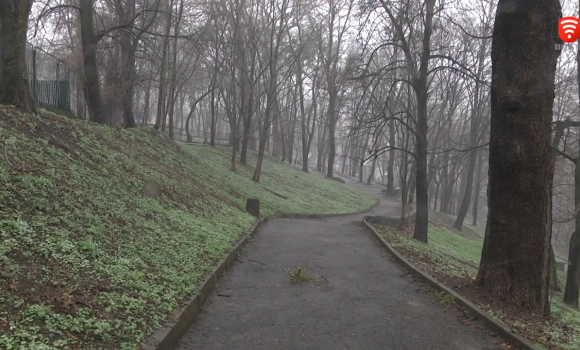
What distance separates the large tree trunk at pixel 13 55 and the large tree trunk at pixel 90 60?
17.6 feet

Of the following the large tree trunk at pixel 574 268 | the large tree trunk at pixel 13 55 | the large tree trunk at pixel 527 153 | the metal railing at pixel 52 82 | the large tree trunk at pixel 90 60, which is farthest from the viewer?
the large tree trunk at pixel 90 60

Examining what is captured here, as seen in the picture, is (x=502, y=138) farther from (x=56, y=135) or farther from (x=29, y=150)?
(x=56, y=135)

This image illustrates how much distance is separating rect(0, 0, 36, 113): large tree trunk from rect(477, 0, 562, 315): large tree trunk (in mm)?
9079

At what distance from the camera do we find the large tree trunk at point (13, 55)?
862cm

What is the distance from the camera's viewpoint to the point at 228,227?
10.6 meters

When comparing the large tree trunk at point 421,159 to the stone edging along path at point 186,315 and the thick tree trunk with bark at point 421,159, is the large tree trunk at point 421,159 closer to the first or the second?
the thick tree trunk with bark at point 421,159

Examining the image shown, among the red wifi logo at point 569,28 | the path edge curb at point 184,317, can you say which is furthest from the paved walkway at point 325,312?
the red wifi logo at point 569,28

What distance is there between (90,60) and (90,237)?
10730mm

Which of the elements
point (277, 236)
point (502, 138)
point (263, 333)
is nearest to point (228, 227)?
point (277, 236)

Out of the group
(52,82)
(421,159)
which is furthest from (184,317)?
(52,82)

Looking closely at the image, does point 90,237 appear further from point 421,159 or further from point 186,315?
point 421,159

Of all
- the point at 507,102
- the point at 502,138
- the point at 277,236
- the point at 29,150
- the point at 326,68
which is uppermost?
the point at 326,68

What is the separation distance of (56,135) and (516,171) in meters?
8.35

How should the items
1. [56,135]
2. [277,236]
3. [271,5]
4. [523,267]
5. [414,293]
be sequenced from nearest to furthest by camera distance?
[523,267]
[414,293]
[56,135]
[277,236]
[271,5]
